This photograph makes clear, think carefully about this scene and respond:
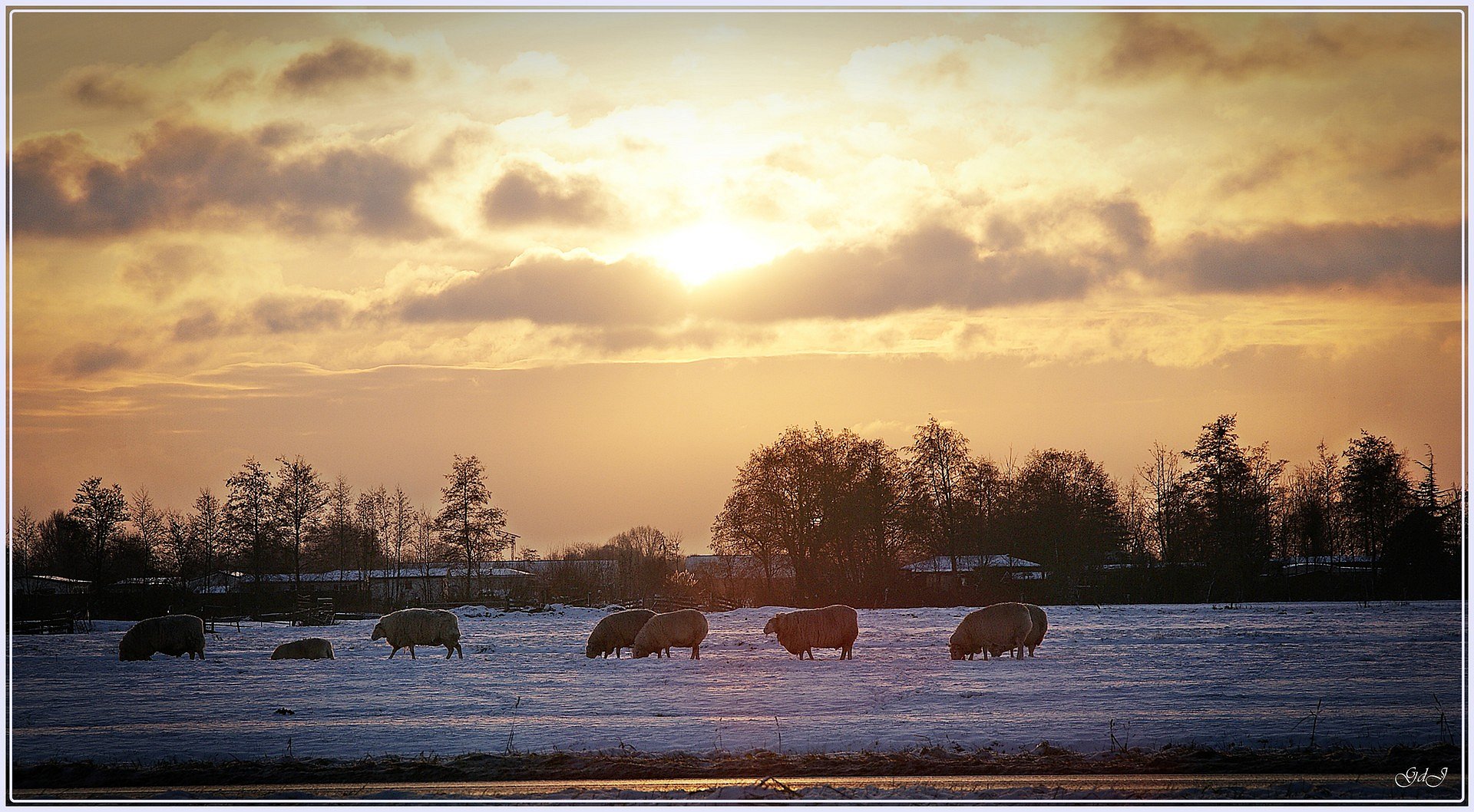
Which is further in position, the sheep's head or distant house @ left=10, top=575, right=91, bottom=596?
distant house @ left=10, top=575, right=91, bottom=596

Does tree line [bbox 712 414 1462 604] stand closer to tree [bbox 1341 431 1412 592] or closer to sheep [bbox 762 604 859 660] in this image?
tree [bbox 1341 431 1412 592]

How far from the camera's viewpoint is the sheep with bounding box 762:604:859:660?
25.0 m

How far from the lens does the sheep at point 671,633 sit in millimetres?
25797

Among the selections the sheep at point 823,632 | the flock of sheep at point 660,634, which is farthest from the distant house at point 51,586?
the sheep at point 823,632

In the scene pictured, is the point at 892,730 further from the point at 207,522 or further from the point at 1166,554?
the point at 207,522

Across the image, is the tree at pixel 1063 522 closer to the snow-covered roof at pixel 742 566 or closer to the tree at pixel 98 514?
the snow-covered roof at pixel 742 566

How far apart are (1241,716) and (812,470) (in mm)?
43170

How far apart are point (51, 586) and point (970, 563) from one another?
48.3m

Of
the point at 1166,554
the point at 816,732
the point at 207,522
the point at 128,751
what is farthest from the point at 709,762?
the point at 207,522

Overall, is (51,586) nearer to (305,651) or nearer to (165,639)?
(165,639)

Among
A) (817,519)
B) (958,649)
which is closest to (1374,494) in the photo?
(817,519)

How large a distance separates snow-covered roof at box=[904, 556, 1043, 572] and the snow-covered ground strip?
30.9 metres

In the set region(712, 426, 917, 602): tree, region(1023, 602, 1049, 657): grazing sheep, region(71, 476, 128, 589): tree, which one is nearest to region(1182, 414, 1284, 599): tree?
region(712, 426, 917, 602): tree

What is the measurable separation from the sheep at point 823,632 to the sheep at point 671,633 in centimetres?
207
